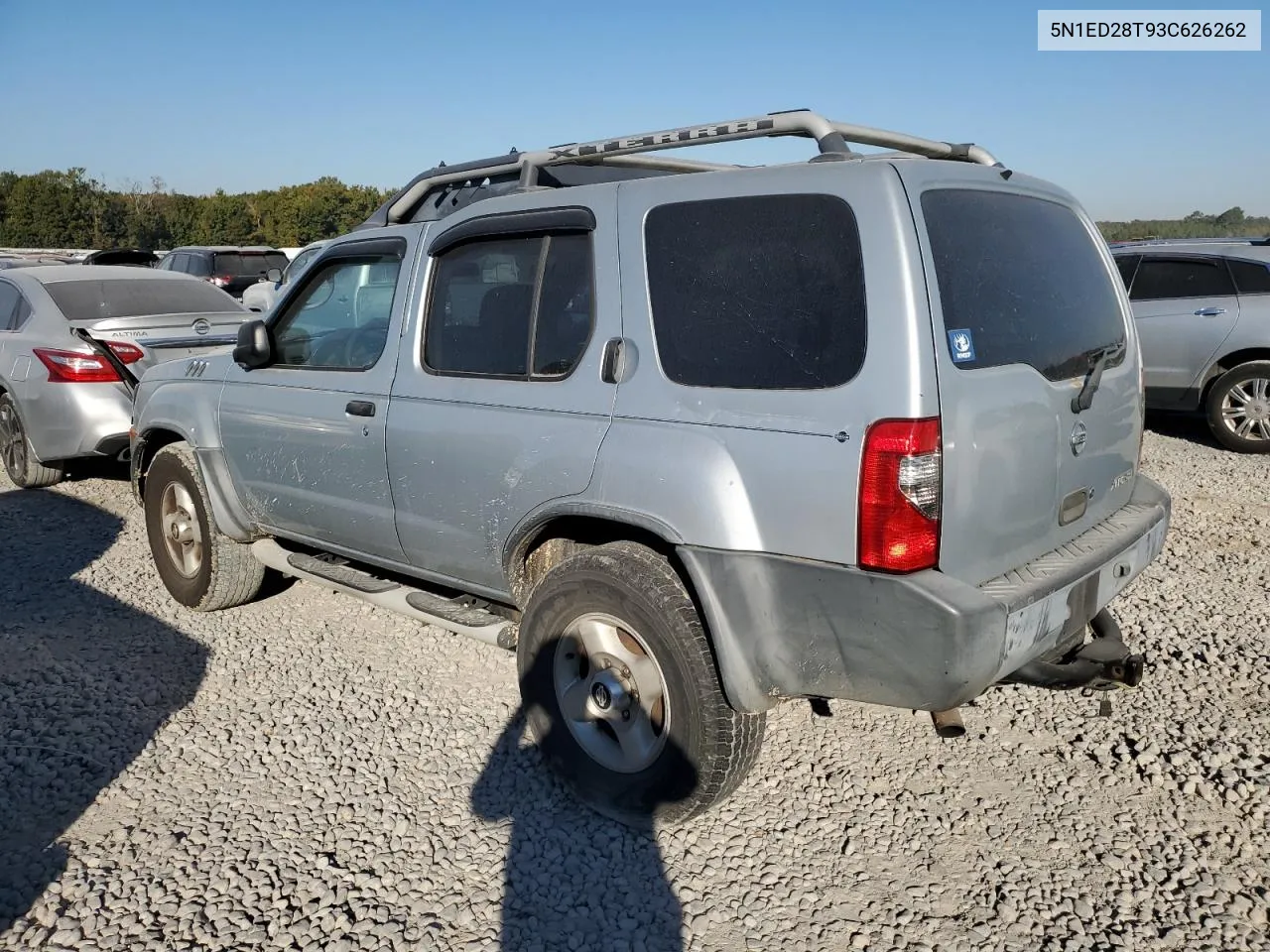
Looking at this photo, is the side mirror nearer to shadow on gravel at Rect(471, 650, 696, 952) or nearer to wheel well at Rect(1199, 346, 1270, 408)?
shadow on gravel at Rect(471, 650, 696, 952)

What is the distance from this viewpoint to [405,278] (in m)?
3.88

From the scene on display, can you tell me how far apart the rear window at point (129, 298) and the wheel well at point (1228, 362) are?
8.38 m

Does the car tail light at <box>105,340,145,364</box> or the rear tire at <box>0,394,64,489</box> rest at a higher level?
the car tail light at <box>105,340,145,364</box>

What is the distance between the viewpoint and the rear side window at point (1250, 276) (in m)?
8.64

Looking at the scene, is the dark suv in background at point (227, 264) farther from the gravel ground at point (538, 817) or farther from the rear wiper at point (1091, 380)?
the rear wiper at point (1091, 380)

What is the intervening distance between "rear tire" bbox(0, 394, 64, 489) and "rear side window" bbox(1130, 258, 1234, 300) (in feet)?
30.9

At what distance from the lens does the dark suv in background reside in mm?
18031

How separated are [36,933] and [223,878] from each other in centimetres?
48

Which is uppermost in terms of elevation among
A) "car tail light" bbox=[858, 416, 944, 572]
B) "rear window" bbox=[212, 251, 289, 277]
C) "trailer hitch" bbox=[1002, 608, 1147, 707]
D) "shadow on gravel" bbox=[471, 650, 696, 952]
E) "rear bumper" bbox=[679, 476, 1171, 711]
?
"rear window" bbox=[212, 251, 289, 277]

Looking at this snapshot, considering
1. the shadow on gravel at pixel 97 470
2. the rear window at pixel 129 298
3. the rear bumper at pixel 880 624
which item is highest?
the rear window at pixel 129 298

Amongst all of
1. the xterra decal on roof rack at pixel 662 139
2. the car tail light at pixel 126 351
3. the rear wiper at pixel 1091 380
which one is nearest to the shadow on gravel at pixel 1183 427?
the rear wiper at pixel 1091 380

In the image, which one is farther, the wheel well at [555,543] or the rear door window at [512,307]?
the rear door window at [512,307]

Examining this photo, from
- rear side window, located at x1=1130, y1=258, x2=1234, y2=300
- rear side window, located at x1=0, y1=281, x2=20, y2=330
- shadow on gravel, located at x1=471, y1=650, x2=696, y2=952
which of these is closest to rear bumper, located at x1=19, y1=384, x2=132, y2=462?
rear side window, located at x1=0, y1=281, x2=20, y2=330

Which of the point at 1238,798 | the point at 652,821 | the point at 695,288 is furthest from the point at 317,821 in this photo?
the point at 1238,798
